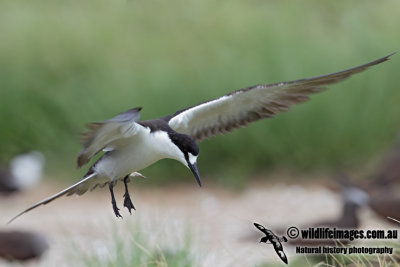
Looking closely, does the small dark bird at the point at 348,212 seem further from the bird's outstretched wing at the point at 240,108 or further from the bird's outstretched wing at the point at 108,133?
the bird's outstretched wing at the point at 108,133

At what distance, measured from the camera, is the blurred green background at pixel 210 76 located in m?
7.85

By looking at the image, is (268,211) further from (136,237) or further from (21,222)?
(136,237)

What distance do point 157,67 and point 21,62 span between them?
63.0 inches

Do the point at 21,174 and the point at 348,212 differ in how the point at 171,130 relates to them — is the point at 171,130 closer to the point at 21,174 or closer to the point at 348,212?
the point at 348,212

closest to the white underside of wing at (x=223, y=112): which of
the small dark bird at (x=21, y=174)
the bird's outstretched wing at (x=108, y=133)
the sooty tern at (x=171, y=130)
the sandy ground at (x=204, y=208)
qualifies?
the sooty tern at (x=171, y=130)

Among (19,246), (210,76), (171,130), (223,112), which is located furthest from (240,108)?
(210,76)

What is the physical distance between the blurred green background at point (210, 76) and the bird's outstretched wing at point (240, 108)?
435 cm

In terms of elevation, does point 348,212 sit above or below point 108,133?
below

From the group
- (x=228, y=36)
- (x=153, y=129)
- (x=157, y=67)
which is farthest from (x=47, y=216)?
(x=153, y=129)

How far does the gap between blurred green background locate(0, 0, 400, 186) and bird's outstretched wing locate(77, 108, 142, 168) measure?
16.5 ft

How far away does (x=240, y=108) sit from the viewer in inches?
133

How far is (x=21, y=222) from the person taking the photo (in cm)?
720

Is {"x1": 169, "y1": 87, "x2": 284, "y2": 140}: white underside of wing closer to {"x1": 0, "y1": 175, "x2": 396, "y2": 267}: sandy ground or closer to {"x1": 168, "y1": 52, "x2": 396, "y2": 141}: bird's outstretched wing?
{"x1": 168, "y1": 52, "x2": 396, "y2": 141}: bird's outstretched wing

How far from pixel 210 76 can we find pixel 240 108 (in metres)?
4.62
